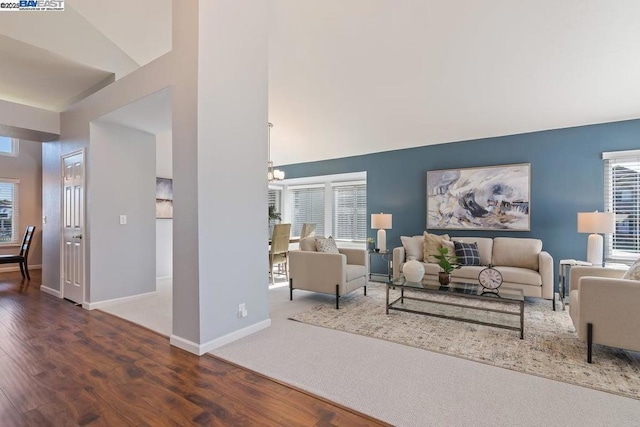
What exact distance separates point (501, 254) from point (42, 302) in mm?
6673

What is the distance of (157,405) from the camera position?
1.89 meters

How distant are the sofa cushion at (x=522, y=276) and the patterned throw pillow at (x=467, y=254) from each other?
447 millimetres

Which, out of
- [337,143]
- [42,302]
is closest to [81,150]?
[42,302]

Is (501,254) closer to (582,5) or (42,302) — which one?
(582,5)

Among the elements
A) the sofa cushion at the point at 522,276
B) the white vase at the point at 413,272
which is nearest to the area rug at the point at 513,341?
the sofa cushion at the point at 522,276

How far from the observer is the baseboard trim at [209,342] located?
8.55ft

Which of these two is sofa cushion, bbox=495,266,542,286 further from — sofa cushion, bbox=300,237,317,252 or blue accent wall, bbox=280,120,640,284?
sofa cushion, bbox=300,237,317,252

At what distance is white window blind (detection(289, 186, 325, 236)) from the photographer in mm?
7992

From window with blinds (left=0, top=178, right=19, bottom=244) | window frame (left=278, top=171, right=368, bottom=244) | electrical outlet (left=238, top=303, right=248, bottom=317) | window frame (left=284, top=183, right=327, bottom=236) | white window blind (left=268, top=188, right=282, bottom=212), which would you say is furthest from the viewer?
white window blind (left=268, top=188, right=282, bottom=212)

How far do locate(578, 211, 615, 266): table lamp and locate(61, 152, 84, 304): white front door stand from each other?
21.5 feet

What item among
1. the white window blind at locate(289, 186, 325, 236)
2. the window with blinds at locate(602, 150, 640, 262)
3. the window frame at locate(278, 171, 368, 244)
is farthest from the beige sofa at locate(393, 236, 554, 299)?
the white window blind at locate(289, 186, 325, 236)

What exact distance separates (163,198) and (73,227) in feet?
5.91

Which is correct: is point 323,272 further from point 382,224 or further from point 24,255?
point 24,255

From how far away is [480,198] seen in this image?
5.14 m
